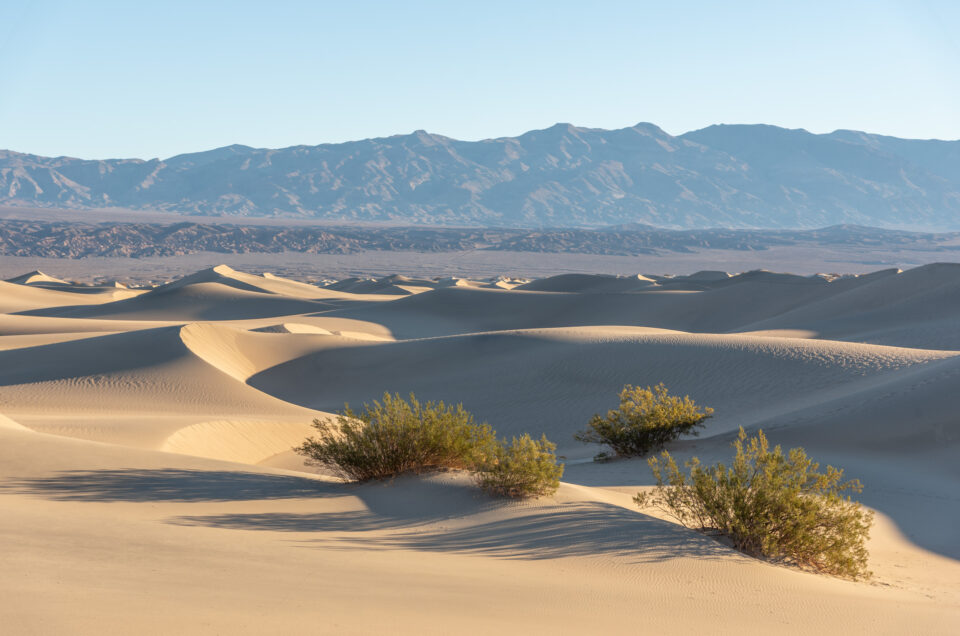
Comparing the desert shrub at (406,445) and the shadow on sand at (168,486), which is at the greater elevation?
the desert shrub at (406,445)

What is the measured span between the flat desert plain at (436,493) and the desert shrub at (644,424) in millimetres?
397

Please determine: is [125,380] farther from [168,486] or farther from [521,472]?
[521,472]

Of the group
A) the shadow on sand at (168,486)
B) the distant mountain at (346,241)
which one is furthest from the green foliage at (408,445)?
the distant mountain at (346,241)

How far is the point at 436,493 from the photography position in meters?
9.01

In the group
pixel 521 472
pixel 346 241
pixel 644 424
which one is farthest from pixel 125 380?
pixel 346 241

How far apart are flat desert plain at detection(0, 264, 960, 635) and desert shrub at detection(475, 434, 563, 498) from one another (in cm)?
20

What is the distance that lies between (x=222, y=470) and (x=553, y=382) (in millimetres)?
12113

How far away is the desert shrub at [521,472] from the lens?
860 cm

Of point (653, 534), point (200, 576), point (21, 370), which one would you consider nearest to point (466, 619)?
point (200, 576)

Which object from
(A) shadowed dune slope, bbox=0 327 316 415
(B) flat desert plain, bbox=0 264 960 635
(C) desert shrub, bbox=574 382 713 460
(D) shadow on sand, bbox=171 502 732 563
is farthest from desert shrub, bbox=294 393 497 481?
(A) shadowed dune slope, bbox=0 327 316 415

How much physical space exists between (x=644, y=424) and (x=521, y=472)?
5828 mm

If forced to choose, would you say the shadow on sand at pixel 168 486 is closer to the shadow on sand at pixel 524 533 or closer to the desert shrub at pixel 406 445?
the desert shrub at pixel 406 445

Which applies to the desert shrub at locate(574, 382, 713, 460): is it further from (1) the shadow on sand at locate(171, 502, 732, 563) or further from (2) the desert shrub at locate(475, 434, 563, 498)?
(1) the shadow on sand at locate(171, 502, 732, 563)

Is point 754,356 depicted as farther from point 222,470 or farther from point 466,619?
point 466,619
